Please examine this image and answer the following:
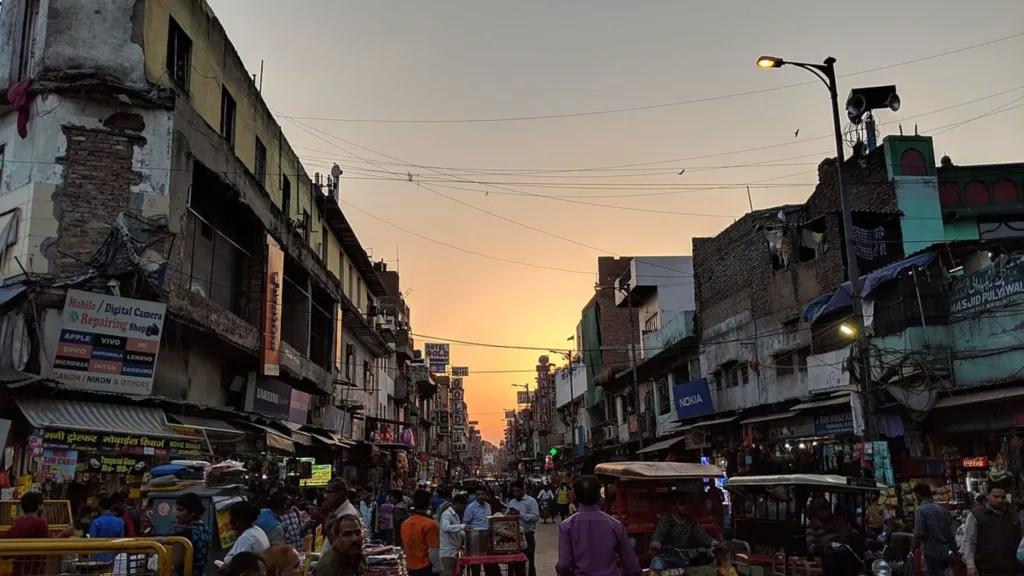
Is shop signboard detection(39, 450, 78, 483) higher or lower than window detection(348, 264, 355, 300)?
lower

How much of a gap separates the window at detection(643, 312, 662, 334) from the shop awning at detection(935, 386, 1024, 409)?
2682cm

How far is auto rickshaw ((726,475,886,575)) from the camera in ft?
33.3

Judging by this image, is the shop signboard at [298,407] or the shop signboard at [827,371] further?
the shop signboard at [298,407]

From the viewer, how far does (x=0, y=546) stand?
4.45m

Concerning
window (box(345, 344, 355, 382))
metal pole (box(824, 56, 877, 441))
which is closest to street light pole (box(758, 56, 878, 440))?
metal pole (box(824, 56, 877, 441))

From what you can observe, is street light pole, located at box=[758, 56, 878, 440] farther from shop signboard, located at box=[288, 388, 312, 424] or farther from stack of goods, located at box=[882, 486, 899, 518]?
shop signboard, located at box=[288, 388, 312, 424]

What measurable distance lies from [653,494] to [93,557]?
8151 millimetres

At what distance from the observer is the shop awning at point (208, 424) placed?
15312 mm

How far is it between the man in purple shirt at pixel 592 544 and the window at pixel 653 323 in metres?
37.5

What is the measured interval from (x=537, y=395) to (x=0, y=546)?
4304 inches

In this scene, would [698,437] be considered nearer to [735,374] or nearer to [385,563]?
[735,374]

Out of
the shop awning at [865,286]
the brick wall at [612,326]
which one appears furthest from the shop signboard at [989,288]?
the brick wall at [612,326]

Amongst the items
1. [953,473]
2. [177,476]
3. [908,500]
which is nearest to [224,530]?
[177,476]

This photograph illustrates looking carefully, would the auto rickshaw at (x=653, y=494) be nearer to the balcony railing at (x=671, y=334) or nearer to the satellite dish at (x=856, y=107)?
the satellite dish at (x=856, y=107)
